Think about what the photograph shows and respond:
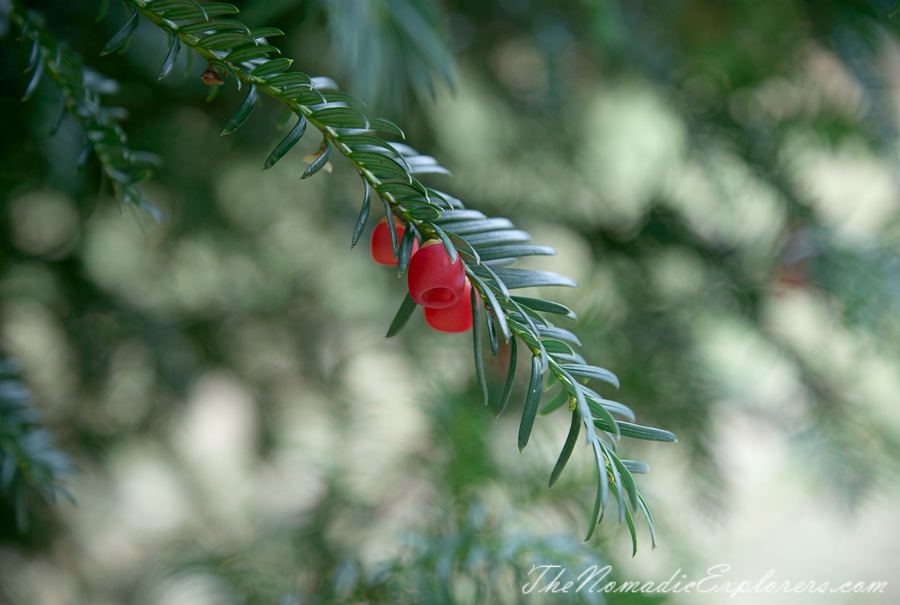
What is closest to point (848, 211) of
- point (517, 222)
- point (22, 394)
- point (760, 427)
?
point (760, 427)

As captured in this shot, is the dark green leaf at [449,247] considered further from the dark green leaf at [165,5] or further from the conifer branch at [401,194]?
the dark green leaf at [165,5]

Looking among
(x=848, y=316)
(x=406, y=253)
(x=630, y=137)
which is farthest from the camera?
(x=630, y=137)

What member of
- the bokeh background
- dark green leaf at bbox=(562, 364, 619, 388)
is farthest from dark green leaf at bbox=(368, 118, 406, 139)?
the bokeh background

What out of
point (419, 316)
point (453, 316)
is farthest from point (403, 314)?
point (419, 316)

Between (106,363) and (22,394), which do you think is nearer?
(22,394)

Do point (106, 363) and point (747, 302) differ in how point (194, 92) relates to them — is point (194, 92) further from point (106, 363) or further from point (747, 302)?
point (747, 302)

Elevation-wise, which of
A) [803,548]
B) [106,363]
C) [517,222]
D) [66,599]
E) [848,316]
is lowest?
[66,599]
